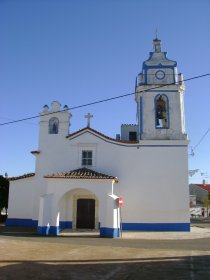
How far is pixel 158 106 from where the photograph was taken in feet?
81.8

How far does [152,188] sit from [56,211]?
280 inches

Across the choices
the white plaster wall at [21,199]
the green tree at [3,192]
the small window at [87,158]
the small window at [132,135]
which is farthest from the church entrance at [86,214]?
the small window at [132,135]

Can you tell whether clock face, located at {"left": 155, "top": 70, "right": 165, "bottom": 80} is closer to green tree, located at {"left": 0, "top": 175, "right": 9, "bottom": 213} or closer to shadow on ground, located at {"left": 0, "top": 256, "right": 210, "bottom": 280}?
green tree, located at {"left": 0, "top": 175, "right": 9, "bottom": 213}

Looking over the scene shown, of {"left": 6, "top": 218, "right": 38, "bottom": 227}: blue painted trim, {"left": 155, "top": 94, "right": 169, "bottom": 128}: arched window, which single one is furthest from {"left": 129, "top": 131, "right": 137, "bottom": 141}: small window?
{"left": 6, "top": 218, "right": 38, "bottom": 227}: blue painted trim

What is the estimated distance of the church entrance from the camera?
74.7 ft

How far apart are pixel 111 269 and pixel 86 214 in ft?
44.7

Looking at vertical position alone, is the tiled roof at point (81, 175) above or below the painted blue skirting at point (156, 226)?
above

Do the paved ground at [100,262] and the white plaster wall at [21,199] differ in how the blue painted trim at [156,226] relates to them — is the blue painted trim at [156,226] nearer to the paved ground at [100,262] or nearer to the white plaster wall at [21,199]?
the white plaster wall at [21,199]

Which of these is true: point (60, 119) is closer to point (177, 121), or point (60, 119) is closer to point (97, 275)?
point (177, 121)

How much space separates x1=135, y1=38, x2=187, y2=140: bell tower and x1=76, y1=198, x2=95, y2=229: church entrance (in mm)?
5833

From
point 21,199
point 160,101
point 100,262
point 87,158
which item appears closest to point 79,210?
point 87,158

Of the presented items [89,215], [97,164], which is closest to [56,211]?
[89,215]

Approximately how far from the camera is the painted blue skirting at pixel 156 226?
74.3 feet

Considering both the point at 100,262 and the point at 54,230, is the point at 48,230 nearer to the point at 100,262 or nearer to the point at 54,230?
the point at 54,230
